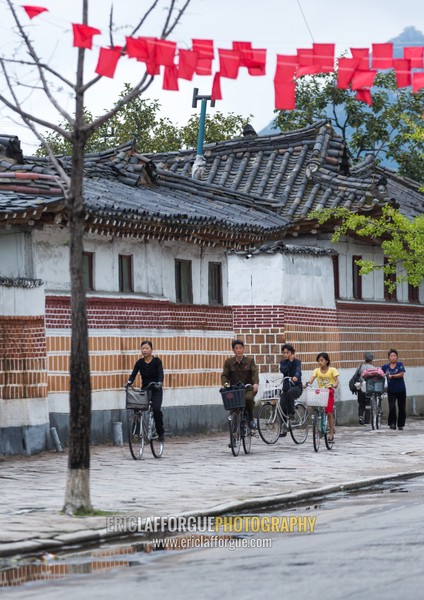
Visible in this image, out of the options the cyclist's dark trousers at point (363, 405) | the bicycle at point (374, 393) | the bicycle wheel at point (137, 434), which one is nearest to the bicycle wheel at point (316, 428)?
the bicycle wheel at point (137, 434)

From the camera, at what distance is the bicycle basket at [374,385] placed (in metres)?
31.0

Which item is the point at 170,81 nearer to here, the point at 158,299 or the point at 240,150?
the point at 158,299

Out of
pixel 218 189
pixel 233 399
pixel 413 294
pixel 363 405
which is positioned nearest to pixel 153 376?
pixel 233 399

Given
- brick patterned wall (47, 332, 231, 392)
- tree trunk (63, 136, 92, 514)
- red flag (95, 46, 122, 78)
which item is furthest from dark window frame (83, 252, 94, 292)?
red flag (95, 46, 122, 78)

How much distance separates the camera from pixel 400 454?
23.5 meters

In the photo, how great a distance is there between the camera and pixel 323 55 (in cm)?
1606

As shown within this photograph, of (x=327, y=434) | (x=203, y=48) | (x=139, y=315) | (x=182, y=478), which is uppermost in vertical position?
(x=203, y=48)

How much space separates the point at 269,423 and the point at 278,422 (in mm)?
259

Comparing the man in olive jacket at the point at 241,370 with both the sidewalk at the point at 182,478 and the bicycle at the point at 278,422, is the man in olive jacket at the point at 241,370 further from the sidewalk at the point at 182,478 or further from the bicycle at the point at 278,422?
the bicycle at the point at 278,422

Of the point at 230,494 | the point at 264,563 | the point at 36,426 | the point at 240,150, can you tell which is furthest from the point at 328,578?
the point at 240,150

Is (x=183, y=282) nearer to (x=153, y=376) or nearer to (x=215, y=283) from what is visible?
(x=215, y=283)

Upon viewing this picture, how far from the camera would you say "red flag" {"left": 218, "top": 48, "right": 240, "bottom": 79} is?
15672mm

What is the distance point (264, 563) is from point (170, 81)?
6.46m

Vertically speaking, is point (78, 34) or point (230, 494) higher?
point (78, 34)
